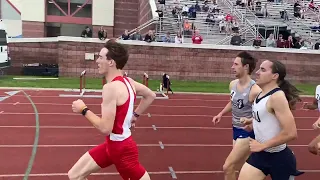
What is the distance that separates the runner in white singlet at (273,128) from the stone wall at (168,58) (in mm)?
18289

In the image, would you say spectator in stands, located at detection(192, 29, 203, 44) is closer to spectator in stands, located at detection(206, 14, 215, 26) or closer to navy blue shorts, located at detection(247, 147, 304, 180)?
spectator in stands, located at detection(206, 14, 215, 26)

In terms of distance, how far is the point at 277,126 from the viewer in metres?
3.70

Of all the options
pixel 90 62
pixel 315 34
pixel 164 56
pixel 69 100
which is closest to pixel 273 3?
pixel 315 34

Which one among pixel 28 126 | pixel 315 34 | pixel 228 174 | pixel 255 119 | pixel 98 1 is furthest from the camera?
pixel 98 1

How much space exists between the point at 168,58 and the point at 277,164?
18816 millimetres

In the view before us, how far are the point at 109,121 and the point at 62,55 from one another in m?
19.3

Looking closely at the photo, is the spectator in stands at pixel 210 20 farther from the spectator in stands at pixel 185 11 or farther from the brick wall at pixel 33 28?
the brick wall at pixel 33 28

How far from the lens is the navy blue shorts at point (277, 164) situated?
147 inches

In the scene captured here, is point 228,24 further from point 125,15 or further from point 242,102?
point 242,102

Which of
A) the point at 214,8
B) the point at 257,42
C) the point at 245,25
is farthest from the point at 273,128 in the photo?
the point at 214,8

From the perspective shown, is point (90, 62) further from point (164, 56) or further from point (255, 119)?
point (255, 119)

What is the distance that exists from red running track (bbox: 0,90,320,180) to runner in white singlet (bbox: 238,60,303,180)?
2.50m

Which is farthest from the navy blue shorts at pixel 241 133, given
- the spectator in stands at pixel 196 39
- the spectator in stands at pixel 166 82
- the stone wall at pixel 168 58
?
the spectator in stands at pixel 196 39

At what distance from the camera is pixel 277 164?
3.74 metres
